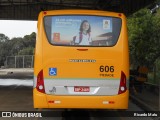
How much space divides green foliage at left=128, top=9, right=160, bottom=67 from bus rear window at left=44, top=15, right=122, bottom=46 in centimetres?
2025

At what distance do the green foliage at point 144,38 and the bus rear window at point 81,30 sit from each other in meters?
20.3

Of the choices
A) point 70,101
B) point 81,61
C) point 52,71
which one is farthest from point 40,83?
point 81,61

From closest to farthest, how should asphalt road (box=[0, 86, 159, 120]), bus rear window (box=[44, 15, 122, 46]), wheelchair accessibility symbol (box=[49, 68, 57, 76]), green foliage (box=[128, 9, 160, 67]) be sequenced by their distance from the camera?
wheelchair accessibility symbol (box=[49, 68, 57, 76]) < bus rear window (box=[44, 15, 122, 46]) < asphalt road (box=[0, 86, 159, 120]) < green foliage (box=[128, 9, 160, 67])

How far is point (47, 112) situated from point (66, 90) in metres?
3.57

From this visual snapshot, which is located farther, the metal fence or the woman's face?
the metal fence

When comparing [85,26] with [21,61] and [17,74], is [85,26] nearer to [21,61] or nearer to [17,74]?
[17,74]

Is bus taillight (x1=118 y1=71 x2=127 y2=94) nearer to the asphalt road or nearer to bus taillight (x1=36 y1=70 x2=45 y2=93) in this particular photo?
bus taillight (x1=36 y1=70 x2=45 y2=93)

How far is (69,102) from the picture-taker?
11.8m

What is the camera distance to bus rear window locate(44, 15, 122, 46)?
1210 cm

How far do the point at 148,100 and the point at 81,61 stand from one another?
22.6 ft

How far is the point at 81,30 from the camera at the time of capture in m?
12.2

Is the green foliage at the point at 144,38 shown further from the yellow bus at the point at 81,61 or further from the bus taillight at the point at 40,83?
the bus taillight at the point at 40,83

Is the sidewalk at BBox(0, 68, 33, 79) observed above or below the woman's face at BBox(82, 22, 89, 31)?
below

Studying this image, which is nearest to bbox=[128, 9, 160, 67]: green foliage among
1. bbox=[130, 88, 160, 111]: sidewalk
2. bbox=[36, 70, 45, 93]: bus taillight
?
bbox=[130, 88, 160, 111]: sidewalk
